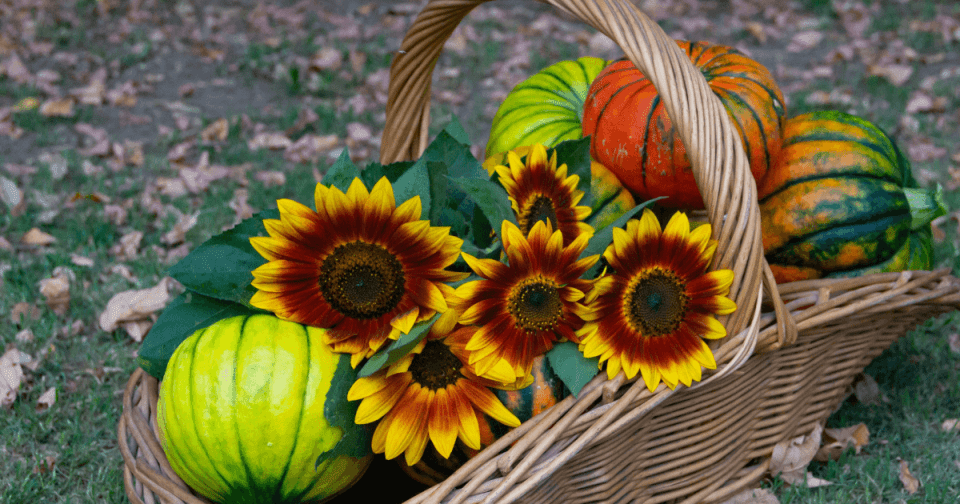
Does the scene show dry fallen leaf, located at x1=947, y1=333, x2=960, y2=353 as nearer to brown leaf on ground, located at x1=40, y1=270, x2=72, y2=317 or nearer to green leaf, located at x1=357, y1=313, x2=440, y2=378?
green leaf, located at x1=357, y1=313, x2=440, y2=378

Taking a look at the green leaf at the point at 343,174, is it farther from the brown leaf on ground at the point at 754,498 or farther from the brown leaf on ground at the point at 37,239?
the brown leaf on ground at the point at 37,239

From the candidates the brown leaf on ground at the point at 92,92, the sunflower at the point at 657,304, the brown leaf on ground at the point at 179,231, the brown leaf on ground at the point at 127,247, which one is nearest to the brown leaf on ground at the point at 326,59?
the brown leaf on ground at the point at 92,92

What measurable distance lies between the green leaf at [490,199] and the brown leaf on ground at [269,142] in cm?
254

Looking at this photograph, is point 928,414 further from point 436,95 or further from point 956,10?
point 956,10

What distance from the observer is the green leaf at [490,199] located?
1212 millimetres

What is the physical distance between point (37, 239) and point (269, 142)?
3.93ft

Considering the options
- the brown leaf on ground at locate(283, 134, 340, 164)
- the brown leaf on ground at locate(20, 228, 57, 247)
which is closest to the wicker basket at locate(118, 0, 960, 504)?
the brown leaf on ground at locate(20, 228, 57, 247)

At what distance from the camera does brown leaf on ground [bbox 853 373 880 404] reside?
1.86 meters

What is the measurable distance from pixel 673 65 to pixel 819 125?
2.11ft

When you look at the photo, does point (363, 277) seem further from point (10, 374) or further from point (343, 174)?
point (10, 374)

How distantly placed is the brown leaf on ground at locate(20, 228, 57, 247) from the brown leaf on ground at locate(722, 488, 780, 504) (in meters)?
2.50

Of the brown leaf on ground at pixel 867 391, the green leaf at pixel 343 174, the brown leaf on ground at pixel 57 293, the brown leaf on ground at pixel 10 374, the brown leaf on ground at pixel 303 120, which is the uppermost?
the green leaf at pixel 343 174

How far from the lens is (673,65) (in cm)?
124

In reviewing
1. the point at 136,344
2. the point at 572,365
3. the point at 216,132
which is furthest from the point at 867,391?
the point at 216,132
